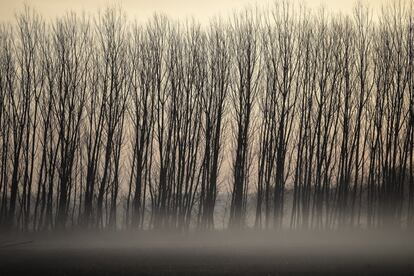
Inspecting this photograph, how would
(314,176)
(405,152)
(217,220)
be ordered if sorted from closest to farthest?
1. (405,152)
2. (314,176)
3. (217,220)

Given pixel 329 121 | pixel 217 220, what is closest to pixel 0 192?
pixel 217 220

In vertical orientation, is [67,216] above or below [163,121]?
below

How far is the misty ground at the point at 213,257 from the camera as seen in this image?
13883mm

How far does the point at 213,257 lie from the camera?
1859cm

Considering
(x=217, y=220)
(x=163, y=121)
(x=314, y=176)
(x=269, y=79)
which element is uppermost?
(x=269, y=79)

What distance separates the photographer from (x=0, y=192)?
110 ft

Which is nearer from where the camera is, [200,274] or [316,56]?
[200,274]

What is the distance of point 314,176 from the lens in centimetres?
3362

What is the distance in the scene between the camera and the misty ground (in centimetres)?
1388

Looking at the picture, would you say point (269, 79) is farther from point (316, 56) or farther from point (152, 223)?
point (152, 223)

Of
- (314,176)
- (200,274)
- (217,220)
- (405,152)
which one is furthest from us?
(217,220)

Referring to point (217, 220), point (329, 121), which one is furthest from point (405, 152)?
point (217, 220)

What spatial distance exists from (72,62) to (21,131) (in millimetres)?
5090

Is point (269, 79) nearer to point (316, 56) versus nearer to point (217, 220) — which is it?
point (316, 56)
